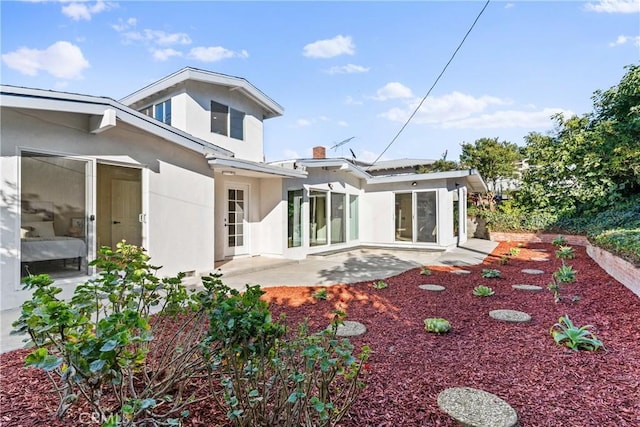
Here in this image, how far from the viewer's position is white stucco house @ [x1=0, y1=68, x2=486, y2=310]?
215 inches

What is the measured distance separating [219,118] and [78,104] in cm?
610

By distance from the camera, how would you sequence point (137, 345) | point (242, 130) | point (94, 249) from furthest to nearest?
point (242, 130) → point (94, 249) → point (137, 345)

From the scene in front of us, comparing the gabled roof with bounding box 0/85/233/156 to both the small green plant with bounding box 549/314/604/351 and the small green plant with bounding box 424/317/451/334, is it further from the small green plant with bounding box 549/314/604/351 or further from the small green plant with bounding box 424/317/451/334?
the small green plant with bounding box 549/314/604/351

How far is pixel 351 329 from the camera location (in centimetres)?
462

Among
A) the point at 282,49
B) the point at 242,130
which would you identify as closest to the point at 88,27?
the point at 242,130

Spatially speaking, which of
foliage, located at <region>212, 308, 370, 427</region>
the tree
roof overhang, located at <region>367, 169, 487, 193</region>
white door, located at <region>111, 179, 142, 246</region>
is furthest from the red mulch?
the tree

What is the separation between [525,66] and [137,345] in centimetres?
1235

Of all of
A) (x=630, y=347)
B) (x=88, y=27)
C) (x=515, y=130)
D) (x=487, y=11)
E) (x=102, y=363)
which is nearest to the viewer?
(x=102, y=363)

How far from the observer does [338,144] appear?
22.1 meters

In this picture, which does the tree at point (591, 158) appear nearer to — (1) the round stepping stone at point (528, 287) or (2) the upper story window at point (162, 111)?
(1) the round stepping stone at point (528, 287)

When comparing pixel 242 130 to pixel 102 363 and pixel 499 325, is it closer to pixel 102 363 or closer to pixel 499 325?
pixel 499 325

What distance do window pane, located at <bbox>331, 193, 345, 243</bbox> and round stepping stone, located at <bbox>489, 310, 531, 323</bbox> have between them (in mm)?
7799

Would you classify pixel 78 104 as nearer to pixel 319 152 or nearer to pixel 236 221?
pixel 236 221

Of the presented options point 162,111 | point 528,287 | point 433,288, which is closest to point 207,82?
point 162,111
